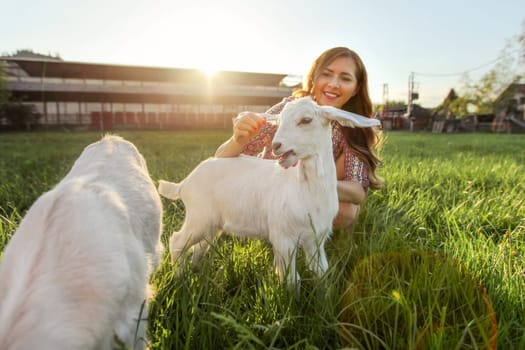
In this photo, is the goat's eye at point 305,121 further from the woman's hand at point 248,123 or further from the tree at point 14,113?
the tree at point 14,113

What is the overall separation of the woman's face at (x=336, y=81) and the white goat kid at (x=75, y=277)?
6.46ft

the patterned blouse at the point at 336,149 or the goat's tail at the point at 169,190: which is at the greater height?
the patterned blouse at the point at 336,149

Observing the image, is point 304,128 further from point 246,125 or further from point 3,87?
point 3,87

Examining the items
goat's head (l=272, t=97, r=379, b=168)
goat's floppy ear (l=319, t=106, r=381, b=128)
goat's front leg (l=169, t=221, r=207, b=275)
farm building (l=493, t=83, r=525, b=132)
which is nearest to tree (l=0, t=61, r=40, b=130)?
goat's front leg (l=169, t=221, r=207, b=275)

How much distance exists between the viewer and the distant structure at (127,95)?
26562 millimetres

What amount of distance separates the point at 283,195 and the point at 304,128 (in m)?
0.38

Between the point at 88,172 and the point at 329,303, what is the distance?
3.53 ft

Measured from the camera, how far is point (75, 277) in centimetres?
93

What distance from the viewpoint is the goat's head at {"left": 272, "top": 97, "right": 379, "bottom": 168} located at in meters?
1.94

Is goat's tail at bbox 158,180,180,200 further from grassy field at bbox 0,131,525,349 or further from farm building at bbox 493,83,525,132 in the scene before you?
farm building at bbox 493,83,525,132

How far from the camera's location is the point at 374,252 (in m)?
2.14

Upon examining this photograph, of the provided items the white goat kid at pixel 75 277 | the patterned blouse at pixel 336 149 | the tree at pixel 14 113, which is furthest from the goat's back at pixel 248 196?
the tree at pixel 14 113

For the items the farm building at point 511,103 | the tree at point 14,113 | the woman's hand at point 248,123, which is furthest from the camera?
the farm building at point 511,103

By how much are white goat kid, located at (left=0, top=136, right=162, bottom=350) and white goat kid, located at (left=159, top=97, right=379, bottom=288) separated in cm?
82
